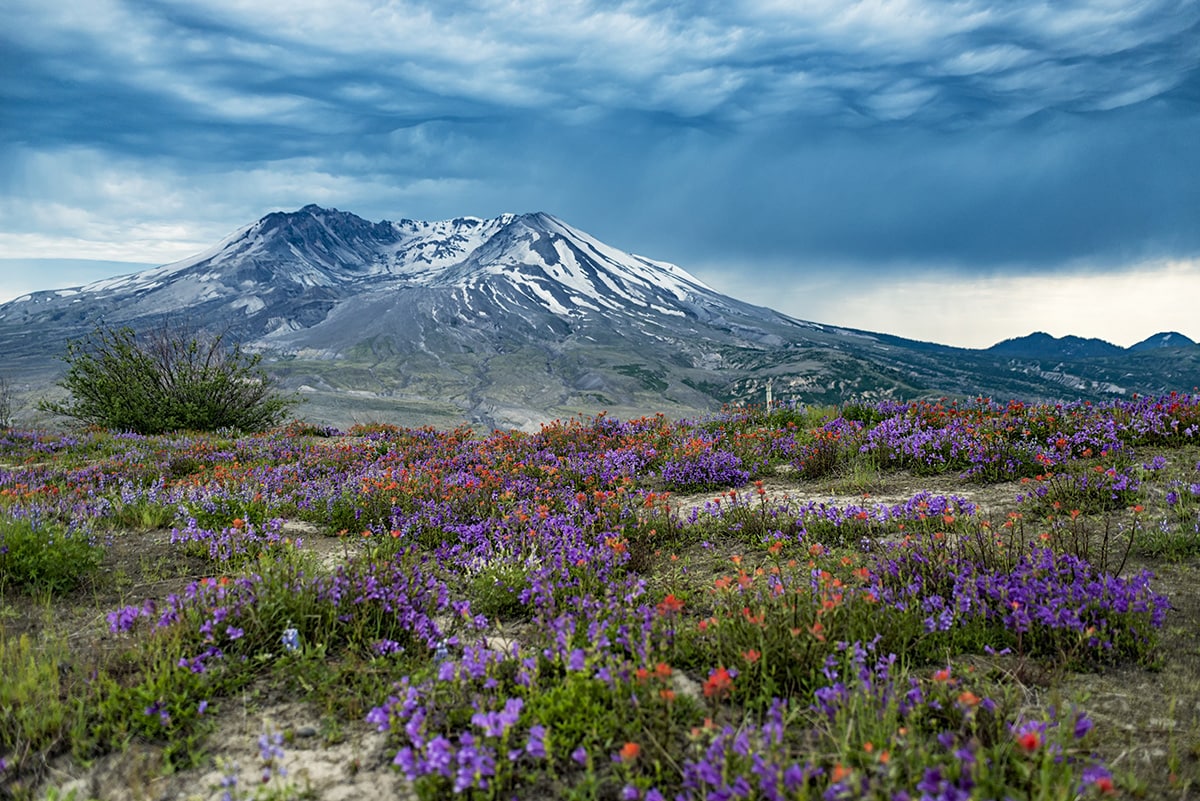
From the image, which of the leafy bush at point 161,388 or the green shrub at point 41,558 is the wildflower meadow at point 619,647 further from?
the leafy bush at point 161,388

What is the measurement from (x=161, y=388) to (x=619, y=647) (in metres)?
22.8

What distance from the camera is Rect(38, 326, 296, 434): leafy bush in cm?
1992

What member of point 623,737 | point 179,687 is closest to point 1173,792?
point 623,737

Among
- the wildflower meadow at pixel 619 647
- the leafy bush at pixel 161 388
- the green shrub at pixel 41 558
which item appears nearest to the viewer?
the wildflower meadow at pixel 619 647

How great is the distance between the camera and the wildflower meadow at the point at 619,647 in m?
2.70

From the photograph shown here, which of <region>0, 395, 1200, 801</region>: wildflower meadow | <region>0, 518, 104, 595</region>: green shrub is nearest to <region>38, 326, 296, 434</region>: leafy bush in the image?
<region>0, 395, 1200, 801</region>: wildflower meadow

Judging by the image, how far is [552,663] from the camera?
352cm

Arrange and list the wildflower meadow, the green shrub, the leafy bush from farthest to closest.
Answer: the leafy bush < the green shrub < the wildflower meadow

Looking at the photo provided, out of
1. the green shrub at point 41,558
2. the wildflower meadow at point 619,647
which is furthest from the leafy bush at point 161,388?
the green shrub at point 41,558

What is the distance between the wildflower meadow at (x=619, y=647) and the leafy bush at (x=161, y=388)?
14557 mm

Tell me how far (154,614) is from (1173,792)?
17.5 ft

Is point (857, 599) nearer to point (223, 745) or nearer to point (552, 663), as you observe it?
point (552, 663)

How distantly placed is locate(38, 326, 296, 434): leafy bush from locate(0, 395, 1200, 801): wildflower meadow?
573 inches

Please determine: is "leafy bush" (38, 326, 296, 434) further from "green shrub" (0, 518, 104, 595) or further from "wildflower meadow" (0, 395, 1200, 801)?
"green shrub" (0, 518, 104, 595)
